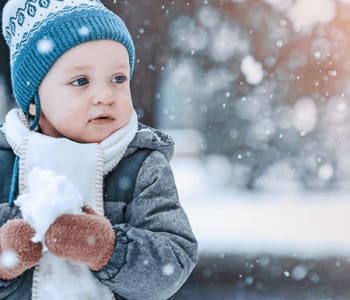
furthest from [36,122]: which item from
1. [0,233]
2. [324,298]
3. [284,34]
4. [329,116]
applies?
[329,116]

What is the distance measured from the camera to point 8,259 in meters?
1.45

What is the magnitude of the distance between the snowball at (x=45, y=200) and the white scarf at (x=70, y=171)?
10cm

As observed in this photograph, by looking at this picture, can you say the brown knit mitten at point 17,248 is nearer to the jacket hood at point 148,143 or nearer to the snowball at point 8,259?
the snowball at point 8,259

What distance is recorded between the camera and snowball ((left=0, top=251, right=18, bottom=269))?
4.72 feet

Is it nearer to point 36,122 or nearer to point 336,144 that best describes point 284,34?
point 336,144

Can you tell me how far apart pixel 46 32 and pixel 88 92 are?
16 centimetres

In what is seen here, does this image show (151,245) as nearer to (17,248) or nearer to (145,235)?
(145,235)

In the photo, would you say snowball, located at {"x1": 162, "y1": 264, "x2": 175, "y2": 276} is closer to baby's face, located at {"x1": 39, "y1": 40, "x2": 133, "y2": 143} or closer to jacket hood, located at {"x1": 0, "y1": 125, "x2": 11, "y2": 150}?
baby's face, located at {"x1": 39, "y1": 40, "x2": 133, "y2": 143}

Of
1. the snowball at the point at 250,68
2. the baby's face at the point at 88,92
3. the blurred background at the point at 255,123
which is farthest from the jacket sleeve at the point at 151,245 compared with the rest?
the snowball at the point at 250,68

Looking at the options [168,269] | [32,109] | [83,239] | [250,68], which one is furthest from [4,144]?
[250,68]

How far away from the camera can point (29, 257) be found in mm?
1440

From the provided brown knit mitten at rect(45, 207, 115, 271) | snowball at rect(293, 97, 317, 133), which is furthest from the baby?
snowball at rect(293, 97, 317, 133)

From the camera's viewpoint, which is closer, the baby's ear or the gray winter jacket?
the gray winter jacket

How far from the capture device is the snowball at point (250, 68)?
6.10 meters
